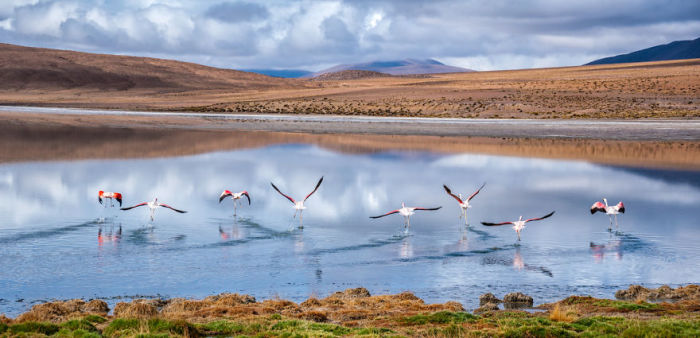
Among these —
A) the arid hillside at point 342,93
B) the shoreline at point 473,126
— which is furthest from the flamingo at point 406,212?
the arid hillside at point 342,93

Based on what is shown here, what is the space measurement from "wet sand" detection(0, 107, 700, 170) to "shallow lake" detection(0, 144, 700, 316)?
6678 millimetres

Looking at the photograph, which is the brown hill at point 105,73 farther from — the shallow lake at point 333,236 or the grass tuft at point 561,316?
the grass tuft at point 561,316

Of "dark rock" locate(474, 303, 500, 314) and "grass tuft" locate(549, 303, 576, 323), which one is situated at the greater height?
"grass tuft" locate(549, 303, 576, 323)

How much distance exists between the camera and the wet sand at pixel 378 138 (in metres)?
35.7

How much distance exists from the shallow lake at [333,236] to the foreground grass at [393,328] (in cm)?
187

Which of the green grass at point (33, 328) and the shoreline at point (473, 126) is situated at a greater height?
the shoreline at point (473, 126)

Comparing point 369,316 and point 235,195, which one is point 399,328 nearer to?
point 369,316

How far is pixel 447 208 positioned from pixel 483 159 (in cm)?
1297

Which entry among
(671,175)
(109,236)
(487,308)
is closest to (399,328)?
(487,308)

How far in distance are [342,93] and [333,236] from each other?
3514 inches

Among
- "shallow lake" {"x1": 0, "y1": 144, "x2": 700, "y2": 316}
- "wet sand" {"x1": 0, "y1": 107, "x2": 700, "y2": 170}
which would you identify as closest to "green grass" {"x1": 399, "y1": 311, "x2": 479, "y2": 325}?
"shallow lake" {"x1": 0, "y1": 144, "x2": 700, "y2": 316}

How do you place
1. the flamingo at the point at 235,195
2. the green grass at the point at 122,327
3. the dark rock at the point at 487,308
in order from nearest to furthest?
1. the green grass at the point at 122,327
2. the dark rock at the point at 487,308
3. the flamingo at the point at 235,195

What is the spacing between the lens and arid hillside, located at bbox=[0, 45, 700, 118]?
7069cm

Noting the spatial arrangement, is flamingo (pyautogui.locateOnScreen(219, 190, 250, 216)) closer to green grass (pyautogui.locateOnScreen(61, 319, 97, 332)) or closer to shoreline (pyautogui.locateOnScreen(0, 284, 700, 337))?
shoreline (pyautogui.locateOnScreen(0, 284, 700, 337))
